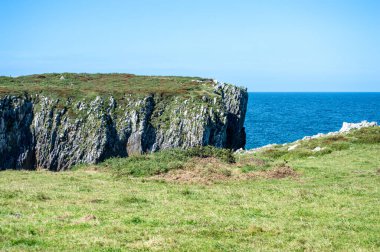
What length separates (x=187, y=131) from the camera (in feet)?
209

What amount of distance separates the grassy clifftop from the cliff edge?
288 mm

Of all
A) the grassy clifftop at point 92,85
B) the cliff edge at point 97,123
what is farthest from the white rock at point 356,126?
the grassy clifftop at point 92,85

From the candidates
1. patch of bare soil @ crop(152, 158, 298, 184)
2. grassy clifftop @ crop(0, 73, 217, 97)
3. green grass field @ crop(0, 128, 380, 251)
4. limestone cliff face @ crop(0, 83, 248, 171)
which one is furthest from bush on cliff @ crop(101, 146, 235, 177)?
grassy clifftop @ crop(0, 73, 217, 97)

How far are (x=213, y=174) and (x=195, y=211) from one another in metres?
14.2

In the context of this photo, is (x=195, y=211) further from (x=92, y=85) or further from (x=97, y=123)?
(x=92, y=85)

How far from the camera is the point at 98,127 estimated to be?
60156 mm

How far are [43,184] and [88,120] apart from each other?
28839 mm

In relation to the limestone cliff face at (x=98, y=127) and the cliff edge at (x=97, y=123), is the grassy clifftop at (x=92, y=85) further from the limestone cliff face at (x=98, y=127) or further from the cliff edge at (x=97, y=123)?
the limestone cliff face at (x=98, y=127)

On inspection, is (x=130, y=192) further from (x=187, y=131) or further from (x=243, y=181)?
(x=187, y=131)

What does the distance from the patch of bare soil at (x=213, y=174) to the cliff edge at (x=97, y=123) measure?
23537 millimetres

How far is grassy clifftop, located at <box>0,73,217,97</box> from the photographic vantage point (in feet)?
214

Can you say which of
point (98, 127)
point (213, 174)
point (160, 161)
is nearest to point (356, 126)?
point (98, 127)

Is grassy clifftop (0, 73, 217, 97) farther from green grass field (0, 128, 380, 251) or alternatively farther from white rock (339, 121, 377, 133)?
green grass field (0, 128, 380, 251)

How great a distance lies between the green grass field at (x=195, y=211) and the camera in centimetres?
1653
